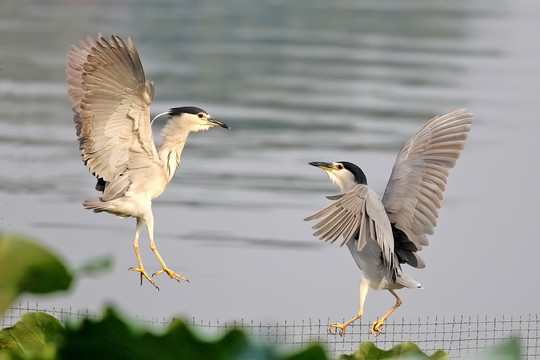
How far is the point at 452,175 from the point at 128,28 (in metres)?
15.6

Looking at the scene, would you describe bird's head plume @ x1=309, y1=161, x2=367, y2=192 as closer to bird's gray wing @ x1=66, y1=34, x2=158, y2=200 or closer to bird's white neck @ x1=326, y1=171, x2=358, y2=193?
bird's white neck @ x1=326, y1=171, x2=358, y2=193

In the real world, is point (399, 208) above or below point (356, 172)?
below

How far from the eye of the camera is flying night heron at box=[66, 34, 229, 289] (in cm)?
564

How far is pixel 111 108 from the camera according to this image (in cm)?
574

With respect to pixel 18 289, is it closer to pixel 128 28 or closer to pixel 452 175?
pixel 452 175

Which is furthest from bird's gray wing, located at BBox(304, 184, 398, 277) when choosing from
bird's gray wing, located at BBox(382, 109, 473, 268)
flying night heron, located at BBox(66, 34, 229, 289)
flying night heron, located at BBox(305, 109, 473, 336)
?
flying night heron, located at BBox(66, 34, 229, 289)

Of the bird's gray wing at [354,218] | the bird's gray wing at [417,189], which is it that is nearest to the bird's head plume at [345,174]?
the bird's gray wing at [417,189]

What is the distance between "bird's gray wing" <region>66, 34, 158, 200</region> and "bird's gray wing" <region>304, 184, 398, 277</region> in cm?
99

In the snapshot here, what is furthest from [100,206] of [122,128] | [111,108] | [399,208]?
[399,208]

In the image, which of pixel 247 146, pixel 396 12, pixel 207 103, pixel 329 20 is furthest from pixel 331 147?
pixel 396 12

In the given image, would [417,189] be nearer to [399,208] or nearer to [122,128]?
[399,208]

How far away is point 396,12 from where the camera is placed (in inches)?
1636

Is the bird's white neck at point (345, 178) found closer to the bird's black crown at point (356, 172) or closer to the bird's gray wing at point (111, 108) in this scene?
the bird's black crown at point (356, 172)

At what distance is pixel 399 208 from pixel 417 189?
13 centimetres
